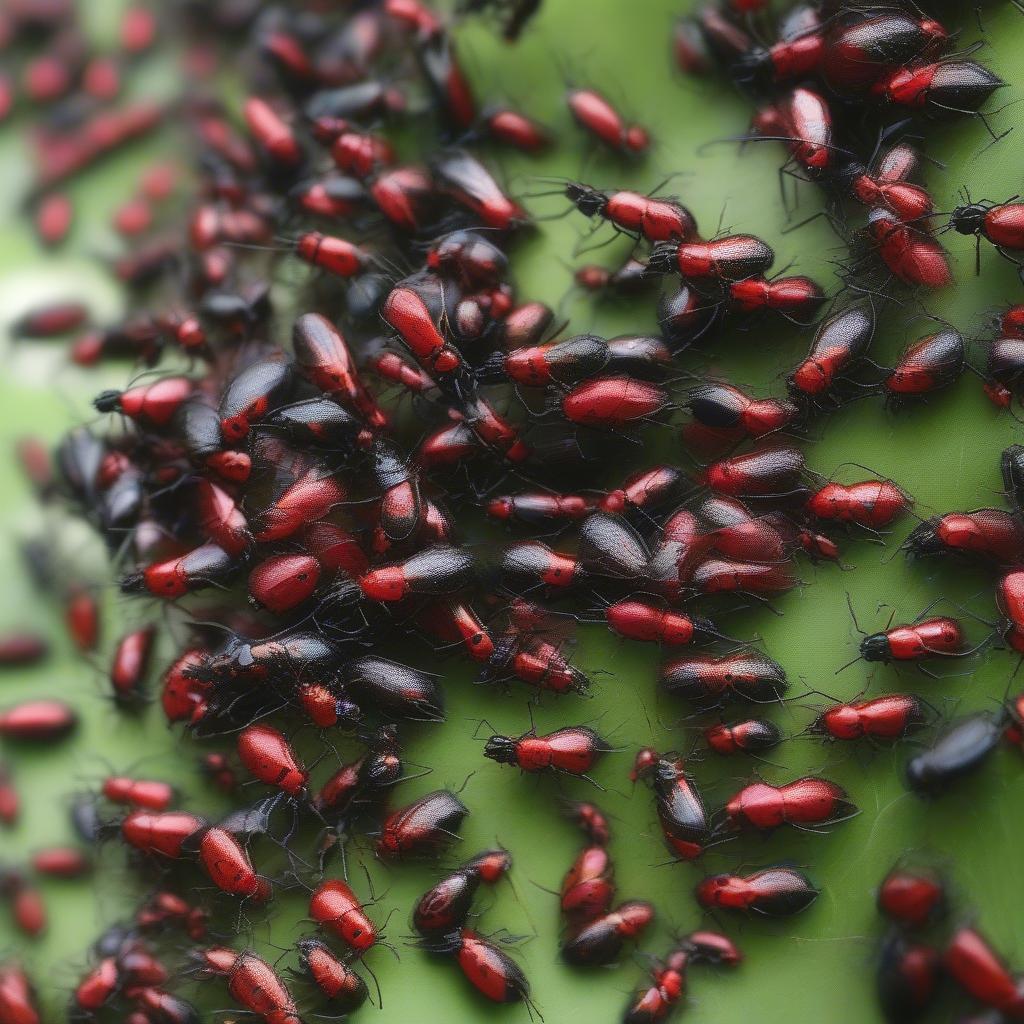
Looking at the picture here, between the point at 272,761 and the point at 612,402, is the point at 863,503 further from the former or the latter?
the point at 272,761

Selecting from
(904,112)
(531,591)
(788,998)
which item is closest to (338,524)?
(531,591)

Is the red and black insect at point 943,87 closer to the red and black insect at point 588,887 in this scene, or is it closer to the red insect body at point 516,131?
the red insect body at point 516,131

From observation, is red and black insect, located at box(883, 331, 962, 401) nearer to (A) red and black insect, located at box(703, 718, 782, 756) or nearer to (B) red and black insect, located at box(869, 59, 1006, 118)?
(B) red and black insect, located at box(869, 59, 1006, 118)

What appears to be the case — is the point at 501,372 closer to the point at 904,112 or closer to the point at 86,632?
the point at 904,112

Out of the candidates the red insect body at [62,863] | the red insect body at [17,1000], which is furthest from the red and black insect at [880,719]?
the red insect body at [17,1000]

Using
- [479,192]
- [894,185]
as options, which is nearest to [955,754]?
[894,185]

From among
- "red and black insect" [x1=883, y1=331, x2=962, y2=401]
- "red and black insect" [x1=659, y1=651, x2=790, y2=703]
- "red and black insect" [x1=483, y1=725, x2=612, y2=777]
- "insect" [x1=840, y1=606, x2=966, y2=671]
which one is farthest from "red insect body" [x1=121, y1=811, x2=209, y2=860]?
"red and black insect" [x1=883, y1=331, x2=962, y2=401]

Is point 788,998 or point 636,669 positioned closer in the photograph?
point 788,998
